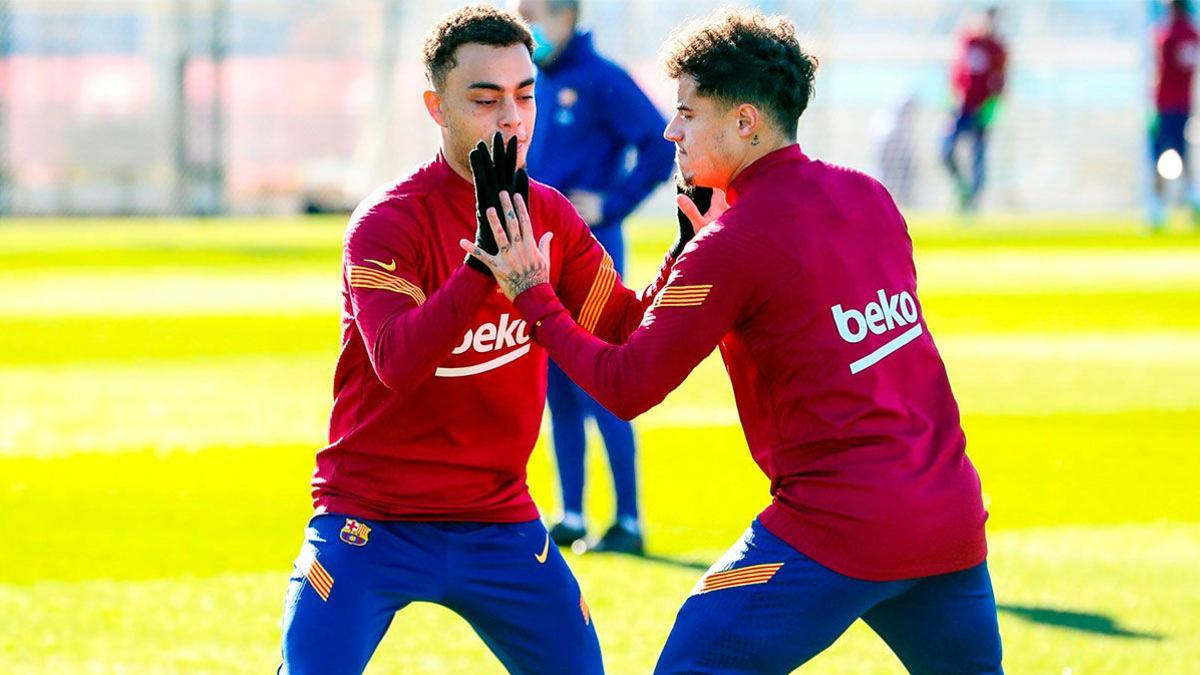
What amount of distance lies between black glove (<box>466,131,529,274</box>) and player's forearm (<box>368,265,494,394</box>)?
0.05m

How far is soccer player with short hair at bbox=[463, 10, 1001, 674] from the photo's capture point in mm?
3885

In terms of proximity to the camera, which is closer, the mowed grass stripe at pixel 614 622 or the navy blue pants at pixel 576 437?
the mowed grass stripe at pixel 614 622

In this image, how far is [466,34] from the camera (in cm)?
445

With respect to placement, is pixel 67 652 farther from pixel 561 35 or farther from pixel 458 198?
pixel 561 35

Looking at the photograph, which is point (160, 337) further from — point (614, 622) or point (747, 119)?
point (747, 119)

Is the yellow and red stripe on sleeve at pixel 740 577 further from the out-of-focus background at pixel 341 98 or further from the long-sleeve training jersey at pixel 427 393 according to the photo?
the out-of-focus background at pixel 341 98

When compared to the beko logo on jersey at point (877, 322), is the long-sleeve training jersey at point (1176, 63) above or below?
below

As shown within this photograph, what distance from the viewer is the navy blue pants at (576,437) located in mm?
7656

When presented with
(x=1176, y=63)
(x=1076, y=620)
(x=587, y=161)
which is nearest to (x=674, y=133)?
(x=1076, y=620)

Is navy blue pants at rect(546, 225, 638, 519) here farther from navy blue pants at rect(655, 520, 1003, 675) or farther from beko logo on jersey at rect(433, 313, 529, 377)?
navy blue pants at rect(655, 520, 1003, 675)

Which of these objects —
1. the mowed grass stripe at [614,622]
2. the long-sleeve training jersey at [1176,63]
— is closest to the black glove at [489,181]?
the mowed grass stripe at [614,622]

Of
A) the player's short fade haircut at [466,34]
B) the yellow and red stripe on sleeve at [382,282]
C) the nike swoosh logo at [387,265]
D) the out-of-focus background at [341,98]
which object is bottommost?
the out-of-focus background at [341,98]

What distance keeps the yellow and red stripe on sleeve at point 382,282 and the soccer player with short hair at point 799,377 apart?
0.28m

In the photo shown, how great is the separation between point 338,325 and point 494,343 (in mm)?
11845
